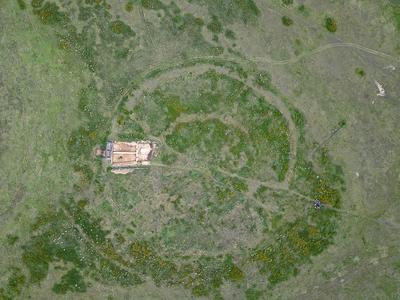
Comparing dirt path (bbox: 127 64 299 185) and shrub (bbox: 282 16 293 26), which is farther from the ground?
shrub (bbox: 282 16 293 26)

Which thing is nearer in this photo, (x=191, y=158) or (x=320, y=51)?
(x=191, y=158)

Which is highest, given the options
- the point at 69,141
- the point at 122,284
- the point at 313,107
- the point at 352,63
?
the point at 352,63

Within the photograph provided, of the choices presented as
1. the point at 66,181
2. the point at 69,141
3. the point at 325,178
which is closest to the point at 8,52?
the point at 69,141

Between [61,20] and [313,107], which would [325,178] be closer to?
[313,107]

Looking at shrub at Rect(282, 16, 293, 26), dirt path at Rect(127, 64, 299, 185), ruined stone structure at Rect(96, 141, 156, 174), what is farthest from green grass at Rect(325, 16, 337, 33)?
ruined stone structure at Rect(96, 141, 156, 174)

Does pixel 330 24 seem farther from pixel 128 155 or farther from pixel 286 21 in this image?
pixel 128 155

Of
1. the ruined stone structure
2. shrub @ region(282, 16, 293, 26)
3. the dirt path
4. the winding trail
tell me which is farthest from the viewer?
shrub @ region(282, 16, 293, 26)

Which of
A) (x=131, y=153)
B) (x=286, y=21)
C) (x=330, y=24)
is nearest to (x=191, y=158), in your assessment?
(x=131, y=153)

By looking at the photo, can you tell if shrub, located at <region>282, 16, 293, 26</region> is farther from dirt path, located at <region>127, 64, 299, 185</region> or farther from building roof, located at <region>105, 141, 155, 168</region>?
building roof, located at <region>105, 141, 155, 168</region>
